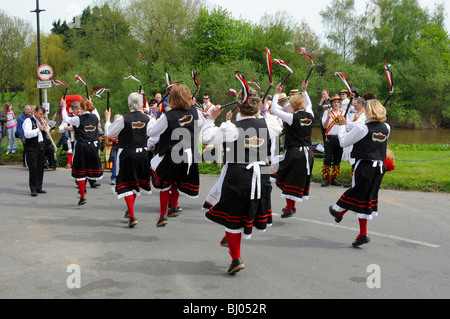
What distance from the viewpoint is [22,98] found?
151 feet

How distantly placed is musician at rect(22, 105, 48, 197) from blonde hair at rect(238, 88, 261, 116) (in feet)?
21.4

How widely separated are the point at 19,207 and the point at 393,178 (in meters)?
8.03

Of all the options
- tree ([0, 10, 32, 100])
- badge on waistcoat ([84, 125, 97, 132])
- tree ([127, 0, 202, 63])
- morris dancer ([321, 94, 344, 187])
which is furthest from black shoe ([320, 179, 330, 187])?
tree ([0, 10, 32, 100])

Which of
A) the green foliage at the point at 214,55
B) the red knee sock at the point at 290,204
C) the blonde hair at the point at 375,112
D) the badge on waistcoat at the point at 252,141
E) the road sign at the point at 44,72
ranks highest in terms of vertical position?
the green foliage at the point at 214,55

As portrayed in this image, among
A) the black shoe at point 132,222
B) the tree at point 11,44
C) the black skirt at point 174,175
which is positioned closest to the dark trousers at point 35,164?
the black shoe at point 132,222

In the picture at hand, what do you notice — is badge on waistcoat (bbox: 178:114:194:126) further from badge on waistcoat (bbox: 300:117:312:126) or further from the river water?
the river water

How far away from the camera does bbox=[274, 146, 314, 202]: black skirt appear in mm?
7586

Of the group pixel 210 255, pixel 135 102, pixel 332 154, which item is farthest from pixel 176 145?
pixel 332 154

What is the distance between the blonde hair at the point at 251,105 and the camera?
5125 millimetres

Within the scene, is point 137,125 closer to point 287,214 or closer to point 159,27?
point 287,214

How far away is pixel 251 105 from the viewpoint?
5.15m

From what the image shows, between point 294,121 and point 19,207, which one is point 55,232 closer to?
point 19,207

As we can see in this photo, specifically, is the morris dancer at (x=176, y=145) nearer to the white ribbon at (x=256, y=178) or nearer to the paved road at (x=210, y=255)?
the paved road at (x=210, y=255)

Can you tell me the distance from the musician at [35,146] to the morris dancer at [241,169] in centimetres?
640
